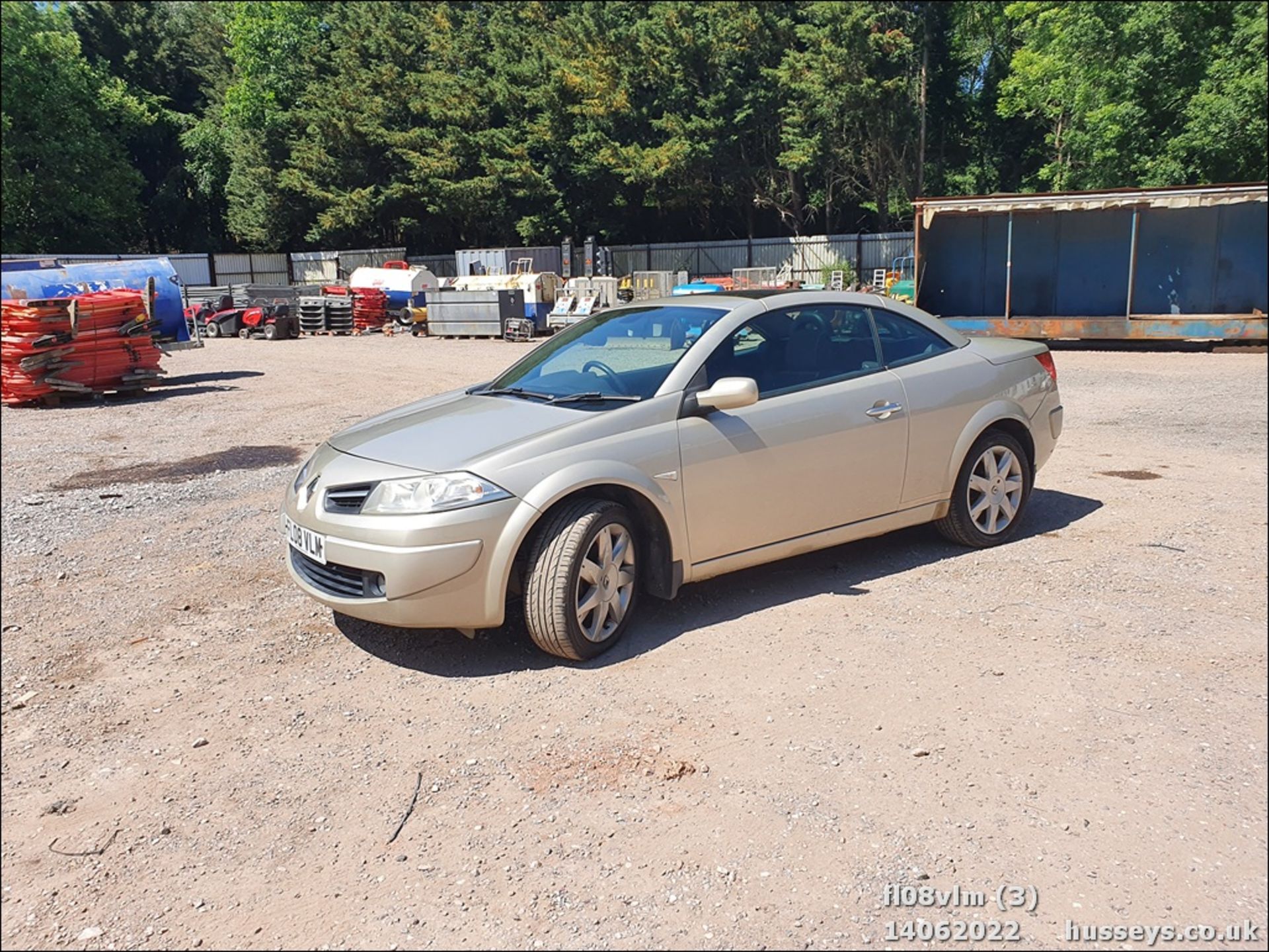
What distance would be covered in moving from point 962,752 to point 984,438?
2.83 metres

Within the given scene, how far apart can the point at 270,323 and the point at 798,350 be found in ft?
90.7

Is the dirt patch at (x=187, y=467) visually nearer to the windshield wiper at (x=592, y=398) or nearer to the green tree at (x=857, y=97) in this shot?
the windshield wiper at (x=592, y=398)

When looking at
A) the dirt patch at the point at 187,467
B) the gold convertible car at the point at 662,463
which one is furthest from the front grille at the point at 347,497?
the dirt patch at the point at 187,467

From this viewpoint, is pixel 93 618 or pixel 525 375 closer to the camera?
pixel 93 618

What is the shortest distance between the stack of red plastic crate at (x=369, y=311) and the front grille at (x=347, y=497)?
2905 cm

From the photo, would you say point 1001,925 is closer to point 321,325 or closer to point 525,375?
point 525,375

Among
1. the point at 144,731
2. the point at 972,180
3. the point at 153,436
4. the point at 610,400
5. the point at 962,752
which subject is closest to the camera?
the point at 962,752

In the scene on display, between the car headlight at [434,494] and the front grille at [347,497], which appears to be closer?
the car headlight at [434,494]

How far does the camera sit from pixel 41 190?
28.6ft

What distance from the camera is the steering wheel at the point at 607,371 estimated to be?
5.13 meters

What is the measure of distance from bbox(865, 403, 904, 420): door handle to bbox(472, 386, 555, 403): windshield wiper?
171 centimetres

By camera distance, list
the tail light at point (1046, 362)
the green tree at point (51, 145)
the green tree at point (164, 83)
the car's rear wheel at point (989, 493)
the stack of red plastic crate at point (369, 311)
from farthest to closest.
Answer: the stack of red plastic crate at point (369, 311) → the green tree at point (164, 83) → the green tree at point (51, 145) → the tail light at point (1046, 362) → the car's rear wheel at point (989, 493)

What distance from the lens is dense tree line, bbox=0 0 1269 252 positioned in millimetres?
35125

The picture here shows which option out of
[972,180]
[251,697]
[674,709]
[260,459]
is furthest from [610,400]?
[972,180]
